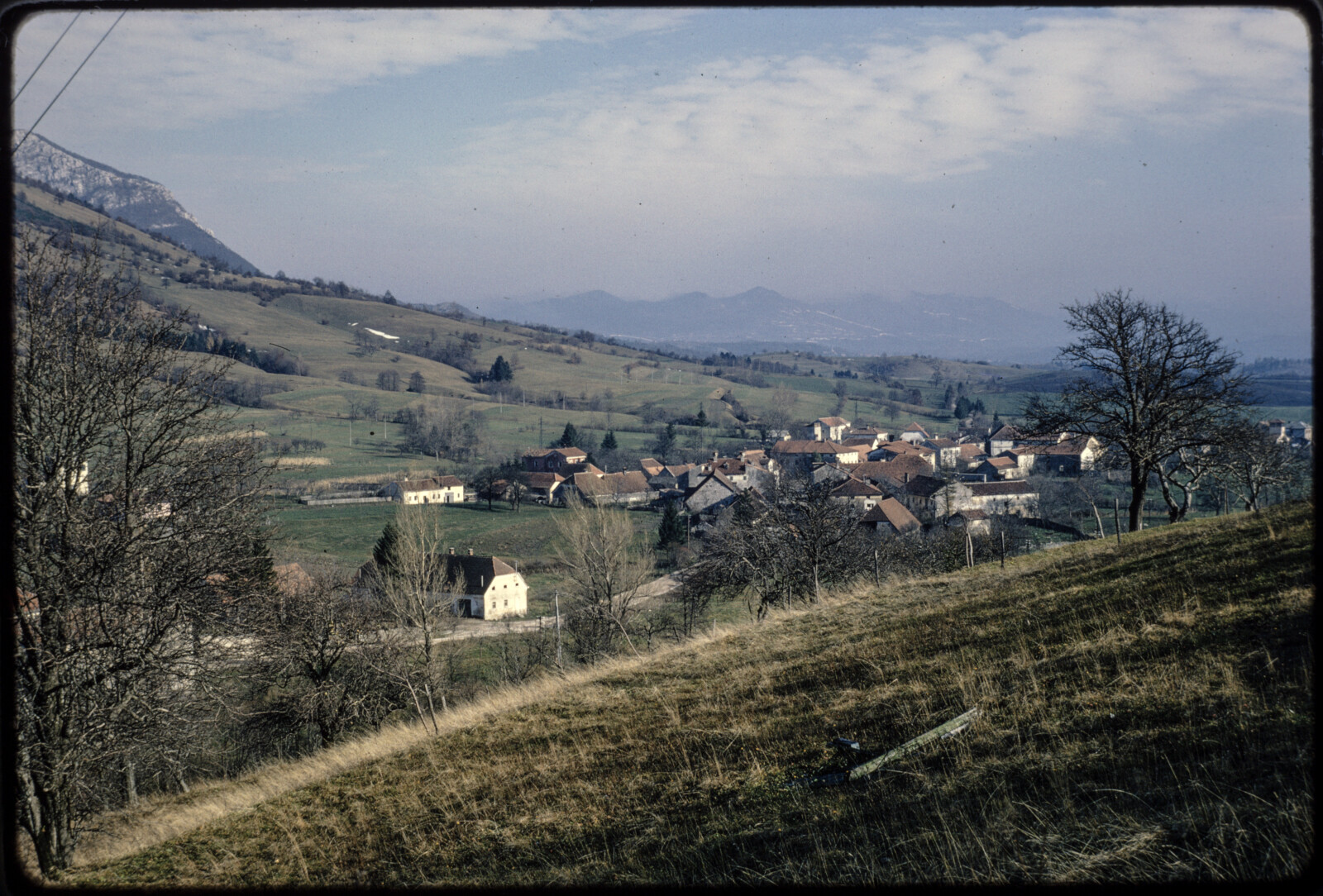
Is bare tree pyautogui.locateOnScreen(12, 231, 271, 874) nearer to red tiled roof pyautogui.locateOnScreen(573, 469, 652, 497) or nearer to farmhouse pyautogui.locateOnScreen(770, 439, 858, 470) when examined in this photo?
red tiled roof pyautogui.locateOnScreen(573, 469, 652, 497)

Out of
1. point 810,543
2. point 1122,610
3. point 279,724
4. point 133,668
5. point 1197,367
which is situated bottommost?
point 279,724

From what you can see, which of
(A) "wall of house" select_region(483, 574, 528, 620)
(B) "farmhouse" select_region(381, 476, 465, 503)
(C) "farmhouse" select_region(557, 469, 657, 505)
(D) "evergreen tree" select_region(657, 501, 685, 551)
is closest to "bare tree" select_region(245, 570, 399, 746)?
(A) "wall of house" select_region(483, 574, 528, 620)

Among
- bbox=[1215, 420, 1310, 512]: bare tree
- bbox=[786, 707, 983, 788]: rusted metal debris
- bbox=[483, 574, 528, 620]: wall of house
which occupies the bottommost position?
bbox=[483, 574, 528, 620]: wall of house

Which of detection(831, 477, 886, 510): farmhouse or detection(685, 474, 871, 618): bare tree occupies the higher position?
detection(685, 474, 871, 618): bare tree

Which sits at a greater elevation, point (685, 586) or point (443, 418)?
point (443, 418)

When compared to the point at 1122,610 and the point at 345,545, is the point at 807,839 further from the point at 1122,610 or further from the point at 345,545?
the point at 345,545

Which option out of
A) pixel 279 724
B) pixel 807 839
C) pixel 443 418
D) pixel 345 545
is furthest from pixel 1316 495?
pixel 443 418

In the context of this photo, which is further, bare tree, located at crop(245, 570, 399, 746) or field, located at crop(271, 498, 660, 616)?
field, located at crop(271, 498, 660, 616)
